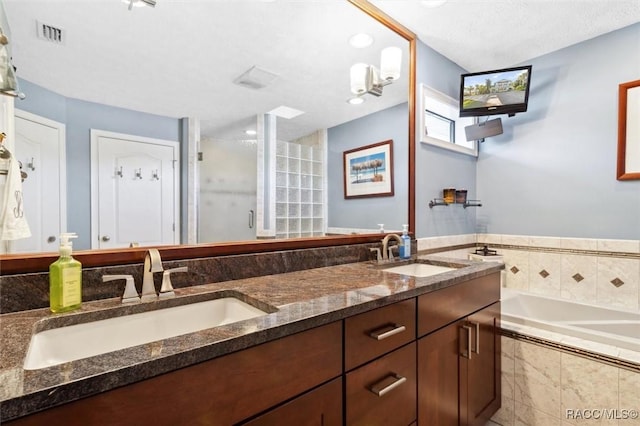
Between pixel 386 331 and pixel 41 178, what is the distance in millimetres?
1158

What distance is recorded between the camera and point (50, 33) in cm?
93

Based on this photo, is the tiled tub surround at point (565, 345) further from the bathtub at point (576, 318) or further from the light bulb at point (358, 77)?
A: the light bulb at point (358, 77)

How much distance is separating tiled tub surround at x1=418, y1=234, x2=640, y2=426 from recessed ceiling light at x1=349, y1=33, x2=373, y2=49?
1.36m

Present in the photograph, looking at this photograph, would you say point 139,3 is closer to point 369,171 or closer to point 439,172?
point 369,171

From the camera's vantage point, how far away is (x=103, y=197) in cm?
100

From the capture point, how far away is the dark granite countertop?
491 mm

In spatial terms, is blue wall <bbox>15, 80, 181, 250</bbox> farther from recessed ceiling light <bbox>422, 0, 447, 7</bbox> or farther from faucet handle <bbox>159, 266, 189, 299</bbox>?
recessed ceiling light <bbox>422, 0, 447, 7</bbox>

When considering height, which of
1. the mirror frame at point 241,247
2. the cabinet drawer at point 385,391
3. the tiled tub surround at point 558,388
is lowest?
the tiled tub surround at point 558,388

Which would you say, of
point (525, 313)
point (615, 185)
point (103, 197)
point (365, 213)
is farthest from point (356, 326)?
point (615, 185)

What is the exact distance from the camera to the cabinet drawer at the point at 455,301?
119 centimetres

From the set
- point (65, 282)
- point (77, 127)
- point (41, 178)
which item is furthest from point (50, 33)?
point (65, 282)

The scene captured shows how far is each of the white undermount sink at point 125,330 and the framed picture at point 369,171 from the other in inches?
39.8

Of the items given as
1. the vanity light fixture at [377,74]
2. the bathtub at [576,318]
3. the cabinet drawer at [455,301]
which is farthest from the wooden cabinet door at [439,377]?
the vanity light fixture at [377,74]

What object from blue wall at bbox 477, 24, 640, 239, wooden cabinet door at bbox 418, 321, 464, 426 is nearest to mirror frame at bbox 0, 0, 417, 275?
wooden cabinet door at bbox 418, 321, 464, 426
